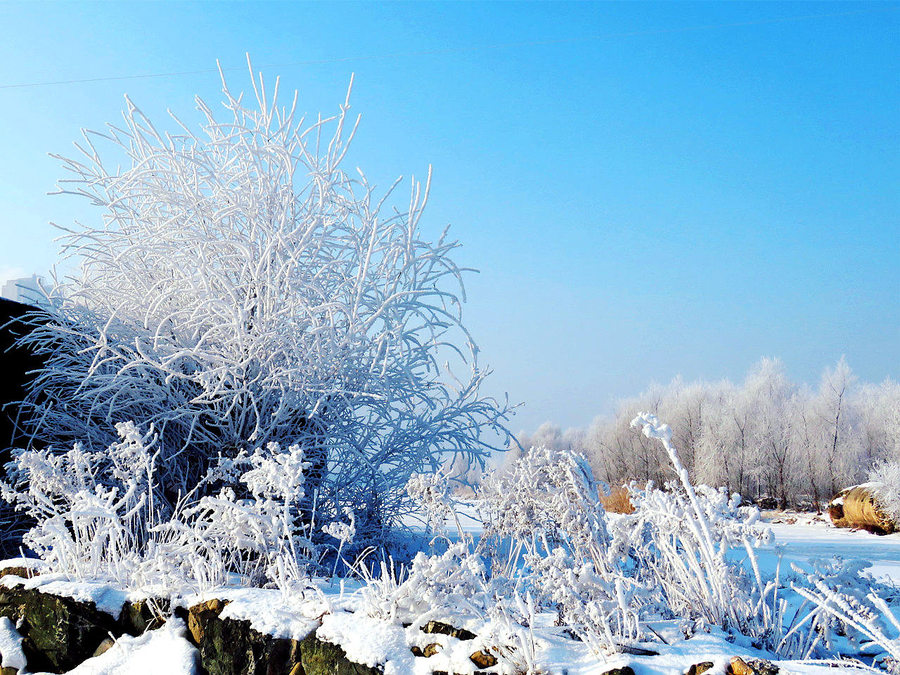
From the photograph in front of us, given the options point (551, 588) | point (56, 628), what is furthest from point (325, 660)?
point (56, 628)

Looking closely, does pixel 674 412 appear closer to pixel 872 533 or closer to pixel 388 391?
pixel 872 533

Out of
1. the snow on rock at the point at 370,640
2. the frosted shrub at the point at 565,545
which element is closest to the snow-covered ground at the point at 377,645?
the snow on rock at the point at 370,640

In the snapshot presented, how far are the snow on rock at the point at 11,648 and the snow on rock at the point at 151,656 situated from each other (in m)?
0.46

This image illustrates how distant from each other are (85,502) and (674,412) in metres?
27.1

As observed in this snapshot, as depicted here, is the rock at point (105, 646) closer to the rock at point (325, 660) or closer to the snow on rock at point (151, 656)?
the snow on rock at point (151, 656)

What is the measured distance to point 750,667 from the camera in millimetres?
1966

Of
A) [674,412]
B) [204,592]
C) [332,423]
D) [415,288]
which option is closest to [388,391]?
[332,423]

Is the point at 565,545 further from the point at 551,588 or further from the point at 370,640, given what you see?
the point at 370,640

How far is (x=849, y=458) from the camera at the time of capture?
23.0 meters

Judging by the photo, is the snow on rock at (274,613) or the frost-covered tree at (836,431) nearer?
the snow on rock at (274,613)

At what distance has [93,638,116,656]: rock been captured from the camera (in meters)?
3.07

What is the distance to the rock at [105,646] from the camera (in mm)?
3066

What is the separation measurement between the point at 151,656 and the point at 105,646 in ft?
1.34

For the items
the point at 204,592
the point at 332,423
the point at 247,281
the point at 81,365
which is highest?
the point at 247,281
